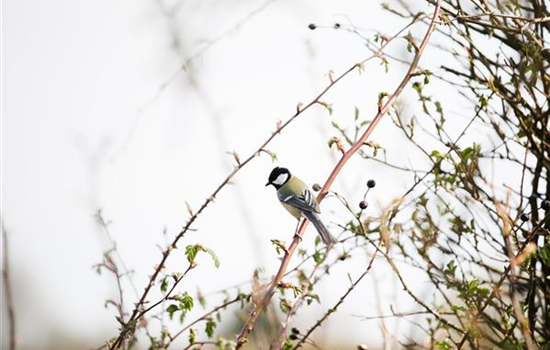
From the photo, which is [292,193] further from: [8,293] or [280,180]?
[8,293]

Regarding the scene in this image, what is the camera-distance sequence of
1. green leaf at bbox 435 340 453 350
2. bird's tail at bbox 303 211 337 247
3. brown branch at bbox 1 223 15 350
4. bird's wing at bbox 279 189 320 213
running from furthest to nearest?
bird's wing at bbox 279 189 320 213, bird's tail at bbox 303 211 337 247, green leaf at bbox 435 340 453 350, brown branch at bbox 1 223 15 350

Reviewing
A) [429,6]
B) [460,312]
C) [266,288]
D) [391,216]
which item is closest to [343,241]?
[391,216]

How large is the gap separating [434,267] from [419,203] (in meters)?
0.30

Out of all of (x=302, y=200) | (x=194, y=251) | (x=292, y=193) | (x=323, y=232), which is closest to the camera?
(x=194, y=251)

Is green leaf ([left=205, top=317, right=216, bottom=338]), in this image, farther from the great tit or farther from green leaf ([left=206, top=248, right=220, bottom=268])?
the great tit

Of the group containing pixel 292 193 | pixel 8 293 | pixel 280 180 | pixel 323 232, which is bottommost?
pixel 8 293

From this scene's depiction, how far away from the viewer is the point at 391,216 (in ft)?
8.95

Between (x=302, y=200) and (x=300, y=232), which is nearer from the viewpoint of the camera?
(x=300, y=232)

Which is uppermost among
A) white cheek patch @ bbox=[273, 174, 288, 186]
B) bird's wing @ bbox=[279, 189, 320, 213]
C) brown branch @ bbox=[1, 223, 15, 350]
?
white cheek patch @ bbox=[273, 174, 288, 186]

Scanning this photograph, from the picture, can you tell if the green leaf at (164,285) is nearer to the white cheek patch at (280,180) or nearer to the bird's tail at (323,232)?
the bird's tail at (323,232)

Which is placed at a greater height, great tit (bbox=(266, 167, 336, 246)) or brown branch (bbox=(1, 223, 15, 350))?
great tit (bbox=(266, 167, 336, 246))

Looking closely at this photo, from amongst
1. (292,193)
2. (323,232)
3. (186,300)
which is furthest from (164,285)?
(292,193)

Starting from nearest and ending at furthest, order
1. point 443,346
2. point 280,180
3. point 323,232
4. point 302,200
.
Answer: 1. point 443,346
2. point 323,232
3. point 302,200
4. point 280,180

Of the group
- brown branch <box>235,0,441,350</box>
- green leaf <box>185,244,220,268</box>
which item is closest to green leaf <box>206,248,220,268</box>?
green leaf <box>185,244,220,268</box>
